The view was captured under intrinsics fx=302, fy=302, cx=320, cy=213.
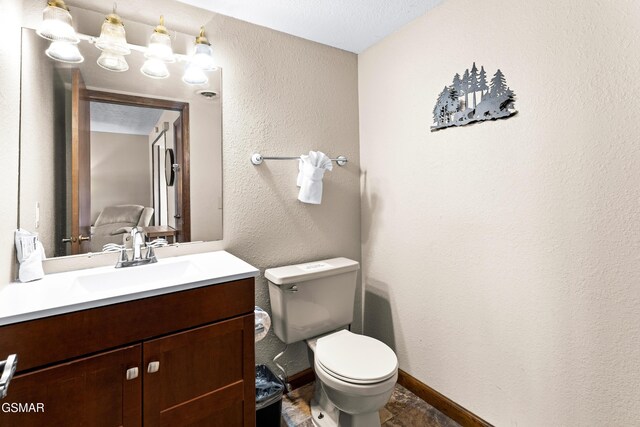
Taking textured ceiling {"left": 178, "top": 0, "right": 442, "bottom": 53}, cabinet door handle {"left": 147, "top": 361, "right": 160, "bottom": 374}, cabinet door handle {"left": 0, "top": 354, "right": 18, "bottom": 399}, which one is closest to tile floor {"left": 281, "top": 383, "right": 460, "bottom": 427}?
cabinet door handle {"left": 147, "top": 361, "right": 160, "bottom": 374}

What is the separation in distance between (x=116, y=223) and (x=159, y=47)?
2.80 feet

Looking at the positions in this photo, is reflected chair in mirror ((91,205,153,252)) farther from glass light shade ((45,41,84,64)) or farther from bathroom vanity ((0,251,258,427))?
glass light shade ((45,41,84,64))

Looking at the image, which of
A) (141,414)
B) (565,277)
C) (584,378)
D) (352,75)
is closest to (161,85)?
(352,75)

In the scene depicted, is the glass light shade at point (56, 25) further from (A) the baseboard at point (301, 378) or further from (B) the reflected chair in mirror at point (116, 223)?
(A) the baseboard at point (301, 378)

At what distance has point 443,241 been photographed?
1634 millimetres

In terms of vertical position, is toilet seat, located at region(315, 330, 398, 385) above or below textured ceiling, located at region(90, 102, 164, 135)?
below

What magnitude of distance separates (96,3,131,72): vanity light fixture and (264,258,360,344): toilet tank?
4.05 feet

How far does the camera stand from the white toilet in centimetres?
130

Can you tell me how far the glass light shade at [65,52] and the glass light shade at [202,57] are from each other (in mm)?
471

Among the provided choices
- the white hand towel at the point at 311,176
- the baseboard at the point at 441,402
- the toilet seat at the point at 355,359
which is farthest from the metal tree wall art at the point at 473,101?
the baseboard at the point at 441,402

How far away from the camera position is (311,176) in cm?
178

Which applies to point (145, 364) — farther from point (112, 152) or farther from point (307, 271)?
point (112, 152)

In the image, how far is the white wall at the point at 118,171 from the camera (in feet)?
4.60

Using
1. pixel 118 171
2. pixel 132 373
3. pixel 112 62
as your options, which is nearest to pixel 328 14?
pixel 112 62
